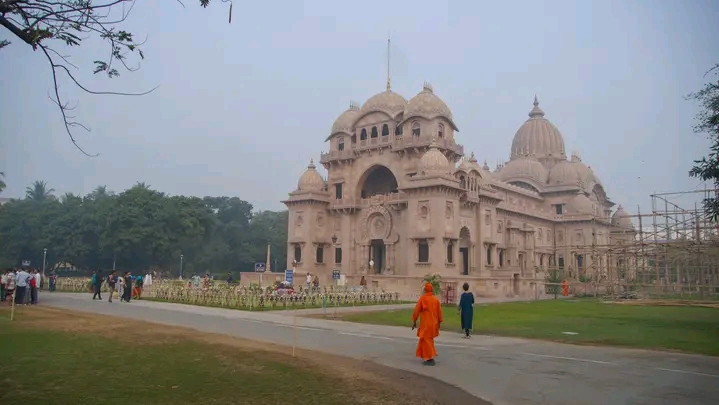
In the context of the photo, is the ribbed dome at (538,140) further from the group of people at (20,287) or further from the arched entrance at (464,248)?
the group of people at (20,287)

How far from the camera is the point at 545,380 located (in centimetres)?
1073

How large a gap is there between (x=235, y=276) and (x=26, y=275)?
5797cm

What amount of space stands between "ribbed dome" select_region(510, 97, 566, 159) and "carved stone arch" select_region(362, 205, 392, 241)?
38.6 metres

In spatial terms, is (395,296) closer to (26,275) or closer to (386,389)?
(26,275)

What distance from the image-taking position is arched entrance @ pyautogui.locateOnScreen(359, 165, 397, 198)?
2226 inches

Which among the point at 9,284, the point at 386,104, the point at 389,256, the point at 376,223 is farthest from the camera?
the point at 386,104

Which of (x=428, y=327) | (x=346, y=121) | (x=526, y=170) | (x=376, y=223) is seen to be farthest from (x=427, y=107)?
(x=428, y=327)

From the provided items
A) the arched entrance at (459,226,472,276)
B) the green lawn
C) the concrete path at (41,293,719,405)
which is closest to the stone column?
the arched entrance at (459,226,472,276)

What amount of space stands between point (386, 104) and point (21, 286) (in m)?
37.0

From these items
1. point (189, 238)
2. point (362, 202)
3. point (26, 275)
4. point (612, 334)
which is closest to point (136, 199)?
point (189, 238)

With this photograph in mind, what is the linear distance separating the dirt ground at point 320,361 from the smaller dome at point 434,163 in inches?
1234

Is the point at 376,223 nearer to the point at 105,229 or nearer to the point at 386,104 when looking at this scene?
the point at 386,104

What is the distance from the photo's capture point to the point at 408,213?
155 feet

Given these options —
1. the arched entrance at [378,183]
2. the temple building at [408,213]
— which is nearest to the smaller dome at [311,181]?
the temple building at [408,213]
